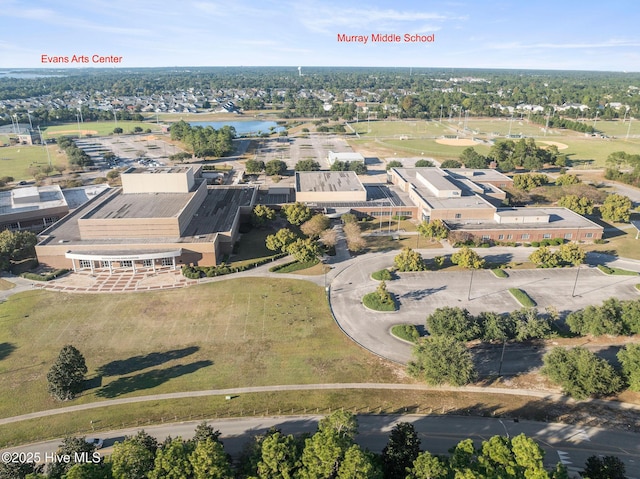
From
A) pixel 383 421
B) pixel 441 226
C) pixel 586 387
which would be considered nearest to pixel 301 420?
pixel 383 421

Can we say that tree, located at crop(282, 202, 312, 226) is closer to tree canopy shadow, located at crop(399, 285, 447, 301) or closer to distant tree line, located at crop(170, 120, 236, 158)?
tree canopy shadow, located at crop(399, 285, 447, 301)

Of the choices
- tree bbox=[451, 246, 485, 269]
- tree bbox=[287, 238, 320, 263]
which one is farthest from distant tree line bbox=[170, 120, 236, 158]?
tree bbox=[451, 246, 485, 269]

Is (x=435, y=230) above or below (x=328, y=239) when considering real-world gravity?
above

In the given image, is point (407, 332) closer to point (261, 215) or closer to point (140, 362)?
point (140, 362)

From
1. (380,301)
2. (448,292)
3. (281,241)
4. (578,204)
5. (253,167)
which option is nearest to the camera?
(380,301)

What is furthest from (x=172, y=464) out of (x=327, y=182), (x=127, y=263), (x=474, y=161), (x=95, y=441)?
(x=474, y=161)

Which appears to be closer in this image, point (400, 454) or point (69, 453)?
point (400, 454)

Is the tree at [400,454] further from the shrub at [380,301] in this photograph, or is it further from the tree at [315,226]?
the tree at [315,226]
